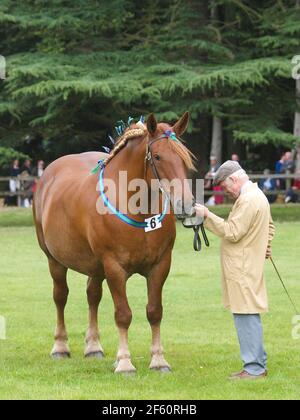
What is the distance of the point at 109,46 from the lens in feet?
89.6

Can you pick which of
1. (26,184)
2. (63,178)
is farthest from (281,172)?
(63,178)

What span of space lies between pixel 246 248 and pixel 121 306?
1.38 m

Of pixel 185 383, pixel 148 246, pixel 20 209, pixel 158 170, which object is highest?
pixel 158 170

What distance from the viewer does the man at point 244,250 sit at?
795 cm

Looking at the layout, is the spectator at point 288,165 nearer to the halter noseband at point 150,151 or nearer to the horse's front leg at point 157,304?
the horse's front leg at point 157,304

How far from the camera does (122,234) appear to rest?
854 centimetres

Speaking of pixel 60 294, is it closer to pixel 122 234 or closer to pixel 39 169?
pixel 122 234

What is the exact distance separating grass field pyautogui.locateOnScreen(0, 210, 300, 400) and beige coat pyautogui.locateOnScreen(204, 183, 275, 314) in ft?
2.36

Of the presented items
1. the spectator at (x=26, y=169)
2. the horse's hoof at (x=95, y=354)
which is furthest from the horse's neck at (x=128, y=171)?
the spectator at (x=26, y=169)

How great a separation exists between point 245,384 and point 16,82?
61.4 feet

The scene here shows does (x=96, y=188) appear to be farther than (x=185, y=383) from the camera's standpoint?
→ Yes
